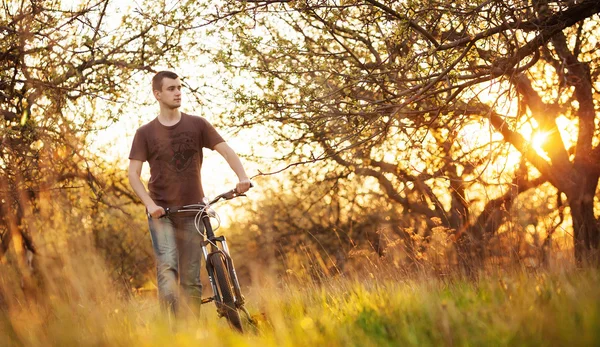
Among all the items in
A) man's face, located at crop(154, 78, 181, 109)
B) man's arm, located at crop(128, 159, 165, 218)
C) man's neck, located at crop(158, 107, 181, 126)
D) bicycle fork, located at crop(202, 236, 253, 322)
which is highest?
man's face, located at crop(154, 78, 181, 109)

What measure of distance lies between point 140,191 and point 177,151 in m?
0.44

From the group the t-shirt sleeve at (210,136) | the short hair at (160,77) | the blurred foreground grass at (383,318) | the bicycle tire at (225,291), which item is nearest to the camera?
the blurred foreground grass at (383,318)

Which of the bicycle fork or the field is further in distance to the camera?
the bicycle fork

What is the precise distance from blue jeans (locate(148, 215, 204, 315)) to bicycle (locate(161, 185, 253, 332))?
0.14 metres

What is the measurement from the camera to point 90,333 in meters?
4.60

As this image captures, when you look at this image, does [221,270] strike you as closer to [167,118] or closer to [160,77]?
[167,118]

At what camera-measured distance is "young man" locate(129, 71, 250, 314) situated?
18.3 ft

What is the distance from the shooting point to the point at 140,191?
17.9 ft

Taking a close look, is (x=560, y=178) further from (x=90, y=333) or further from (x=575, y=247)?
(x=90, y=333)

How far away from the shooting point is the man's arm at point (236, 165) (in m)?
5.33

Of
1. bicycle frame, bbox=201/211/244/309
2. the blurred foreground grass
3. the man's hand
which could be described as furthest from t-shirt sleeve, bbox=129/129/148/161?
the blurred foreground grass

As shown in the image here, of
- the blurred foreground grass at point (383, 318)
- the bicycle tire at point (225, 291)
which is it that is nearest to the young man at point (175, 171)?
the bicycle tire at point (225, 291)

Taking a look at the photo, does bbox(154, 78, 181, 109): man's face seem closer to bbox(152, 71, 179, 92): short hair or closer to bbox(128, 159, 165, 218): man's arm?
bbox(152, 71, 179, 92): short hair

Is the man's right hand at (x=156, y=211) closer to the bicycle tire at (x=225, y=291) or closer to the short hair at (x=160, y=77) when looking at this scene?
the bicycle tire at (x=225, y=291)
